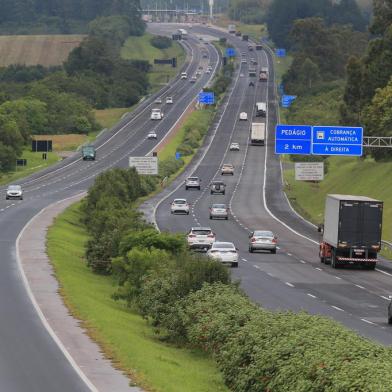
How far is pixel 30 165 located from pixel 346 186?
172 ft

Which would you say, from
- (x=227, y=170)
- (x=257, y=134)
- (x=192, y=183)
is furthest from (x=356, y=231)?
(x=257, y=134)

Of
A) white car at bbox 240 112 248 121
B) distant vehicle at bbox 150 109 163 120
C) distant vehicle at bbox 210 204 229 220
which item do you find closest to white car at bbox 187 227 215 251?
distant vehicle at bbox 210 204 229 220

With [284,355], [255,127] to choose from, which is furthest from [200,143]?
[284,355]

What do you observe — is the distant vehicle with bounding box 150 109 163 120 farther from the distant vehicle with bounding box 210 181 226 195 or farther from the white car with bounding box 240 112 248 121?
the distant vehicle with bounding box 210 181 226 195

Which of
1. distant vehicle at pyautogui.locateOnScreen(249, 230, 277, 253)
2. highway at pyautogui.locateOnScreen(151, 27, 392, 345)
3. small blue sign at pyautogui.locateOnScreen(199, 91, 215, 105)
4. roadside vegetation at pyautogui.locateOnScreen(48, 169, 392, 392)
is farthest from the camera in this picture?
small blue sign at pyautogui.locateOnScreen(199, 91, 215, 105)

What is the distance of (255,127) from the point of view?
158 meters

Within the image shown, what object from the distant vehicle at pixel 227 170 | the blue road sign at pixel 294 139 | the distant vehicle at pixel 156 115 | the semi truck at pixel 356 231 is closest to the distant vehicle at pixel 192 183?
the distant vehicle at pixel 227 170

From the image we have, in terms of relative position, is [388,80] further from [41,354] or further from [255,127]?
[41,354]

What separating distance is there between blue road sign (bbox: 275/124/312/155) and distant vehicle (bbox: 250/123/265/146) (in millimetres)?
82597

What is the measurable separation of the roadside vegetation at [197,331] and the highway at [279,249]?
4.98 metres

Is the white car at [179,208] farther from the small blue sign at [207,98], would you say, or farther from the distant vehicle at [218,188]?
the small blue sign at [207,98]

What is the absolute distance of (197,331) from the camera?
2839 cm

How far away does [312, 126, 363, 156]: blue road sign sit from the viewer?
235 feet

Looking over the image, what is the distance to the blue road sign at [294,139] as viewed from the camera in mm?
73750
